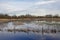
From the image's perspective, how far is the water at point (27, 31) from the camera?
1.15 meters

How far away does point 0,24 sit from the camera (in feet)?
3.84

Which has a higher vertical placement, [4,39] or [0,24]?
[0,24]

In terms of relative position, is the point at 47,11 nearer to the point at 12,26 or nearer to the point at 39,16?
the point at 39,16

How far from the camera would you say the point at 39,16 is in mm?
1150

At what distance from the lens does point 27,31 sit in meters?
1.15

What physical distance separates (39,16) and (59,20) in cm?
21

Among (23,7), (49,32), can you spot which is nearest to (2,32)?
(23,7)

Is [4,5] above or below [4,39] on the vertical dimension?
above

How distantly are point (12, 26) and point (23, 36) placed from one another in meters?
0.16

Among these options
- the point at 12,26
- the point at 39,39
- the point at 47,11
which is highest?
the point at 47,11

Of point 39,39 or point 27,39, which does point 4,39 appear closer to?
point 27,39

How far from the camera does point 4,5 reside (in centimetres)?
117

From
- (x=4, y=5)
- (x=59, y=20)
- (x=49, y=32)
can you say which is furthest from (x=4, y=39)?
(x=59, y=20)

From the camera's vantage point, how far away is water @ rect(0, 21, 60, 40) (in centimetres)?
115
